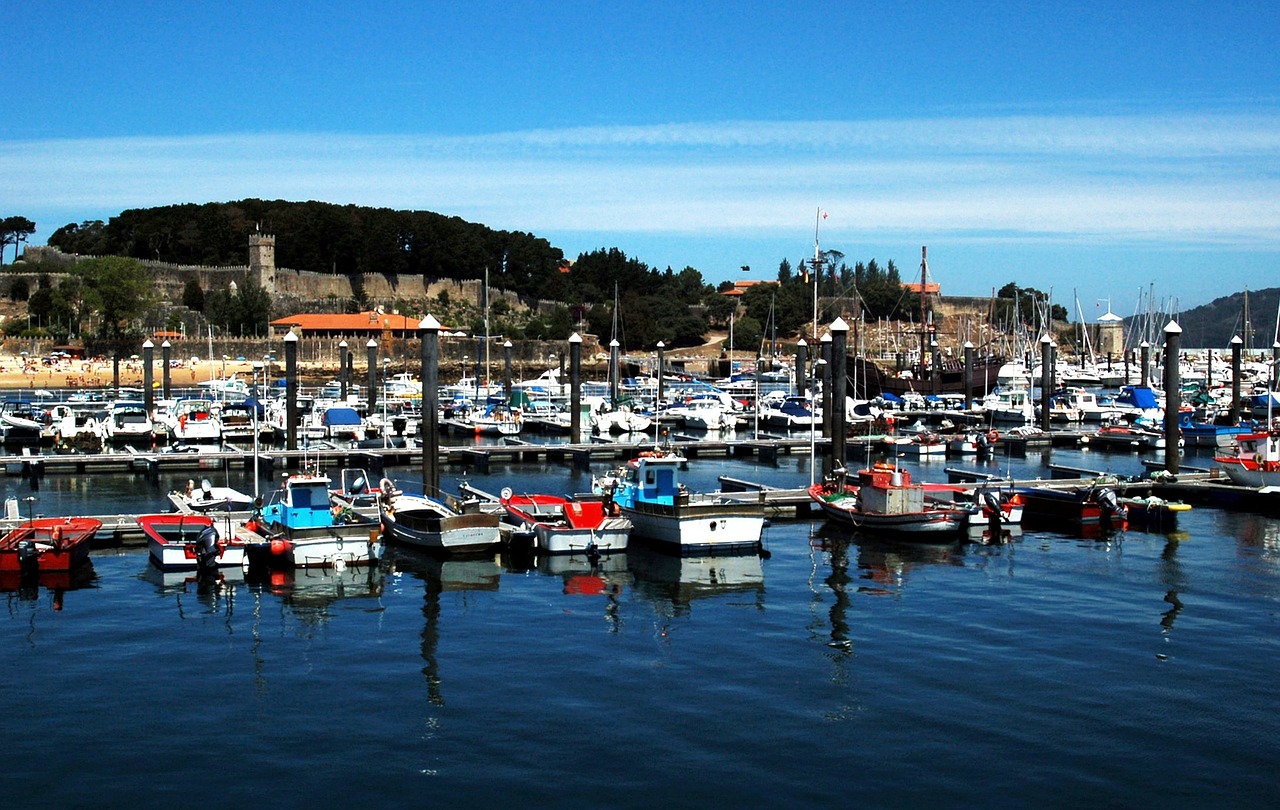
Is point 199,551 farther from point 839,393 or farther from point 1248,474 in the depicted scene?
point 1248,474

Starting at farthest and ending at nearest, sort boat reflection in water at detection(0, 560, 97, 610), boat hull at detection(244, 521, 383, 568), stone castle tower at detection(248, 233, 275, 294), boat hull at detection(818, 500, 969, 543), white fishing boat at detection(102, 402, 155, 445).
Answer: stone castle tower at detection(248, 233, 275, 294) < white fishing boat at detection(102, 402, 155, 445) < boat hull at detection(818, 500, 969, 543) < boat hull at detection(244, 521, 383, 568) < boat reflection in water at detection(0, 560, 97, 610)

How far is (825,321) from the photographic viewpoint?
144 metres

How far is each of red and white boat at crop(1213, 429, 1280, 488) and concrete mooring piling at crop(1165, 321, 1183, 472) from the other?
2218mm

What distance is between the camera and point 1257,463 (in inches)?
1548

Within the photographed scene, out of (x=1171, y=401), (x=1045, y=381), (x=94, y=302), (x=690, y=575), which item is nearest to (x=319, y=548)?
(x=690, y=575)

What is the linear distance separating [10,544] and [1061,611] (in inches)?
815

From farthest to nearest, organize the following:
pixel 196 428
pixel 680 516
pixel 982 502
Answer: pixel 196 428 < pixel 982 502 < pixel 680 516

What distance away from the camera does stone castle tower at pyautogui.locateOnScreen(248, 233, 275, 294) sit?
436 ft

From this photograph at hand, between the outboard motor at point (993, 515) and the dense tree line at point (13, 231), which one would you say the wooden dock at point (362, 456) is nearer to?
the outboard motor at point (993, 515)

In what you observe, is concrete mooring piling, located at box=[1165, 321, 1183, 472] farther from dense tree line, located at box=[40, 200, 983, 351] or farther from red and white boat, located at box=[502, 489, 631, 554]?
dense tree line, located at box=[40, 200, 983, 351]

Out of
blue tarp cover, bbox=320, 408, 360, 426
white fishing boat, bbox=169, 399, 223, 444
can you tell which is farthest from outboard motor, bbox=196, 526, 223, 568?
blue tarp cover, bbox=320, 408, 360, 426

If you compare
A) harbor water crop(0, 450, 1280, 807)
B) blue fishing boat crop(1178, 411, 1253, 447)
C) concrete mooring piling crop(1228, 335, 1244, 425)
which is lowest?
harbor water crop(0, 450, 1280, 807)

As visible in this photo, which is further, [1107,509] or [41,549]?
[1107,509]

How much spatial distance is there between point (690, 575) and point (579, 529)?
3016 mm
